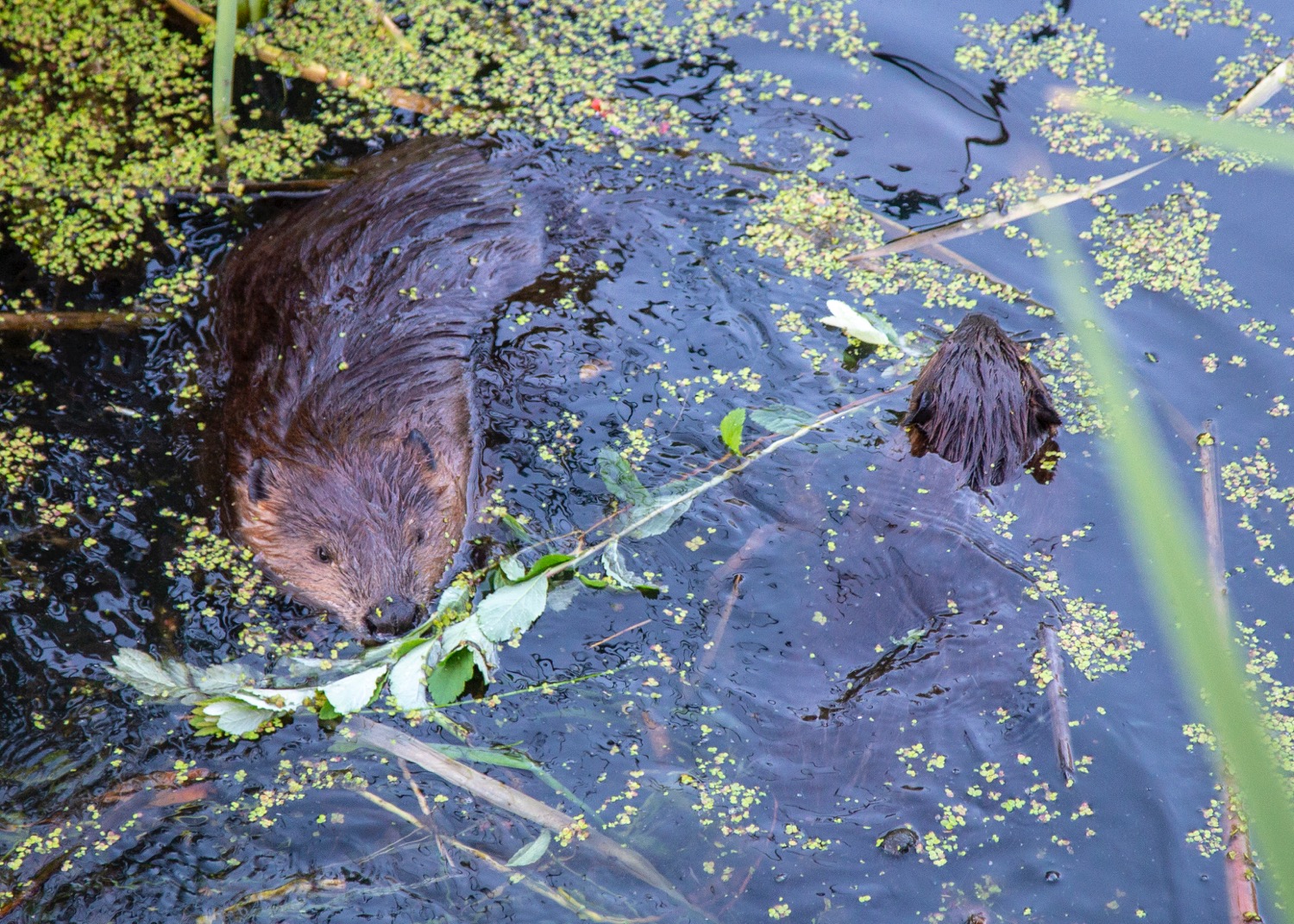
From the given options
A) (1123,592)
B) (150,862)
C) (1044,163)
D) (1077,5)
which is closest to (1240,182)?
(1044,163)

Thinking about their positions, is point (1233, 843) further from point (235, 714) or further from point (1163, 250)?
point (235, 714)

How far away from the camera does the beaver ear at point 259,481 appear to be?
13.8ft

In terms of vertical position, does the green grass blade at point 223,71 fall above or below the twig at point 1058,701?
above

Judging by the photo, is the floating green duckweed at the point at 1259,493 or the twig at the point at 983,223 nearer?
the floating green duckweed at the point at 1259,493

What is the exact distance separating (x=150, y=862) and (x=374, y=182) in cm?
304

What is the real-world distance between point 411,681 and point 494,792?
1.43 feet

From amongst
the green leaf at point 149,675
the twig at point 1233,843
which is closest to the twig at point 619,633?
the green leaf at point 149,675

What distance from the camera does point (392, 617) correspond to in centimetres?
373

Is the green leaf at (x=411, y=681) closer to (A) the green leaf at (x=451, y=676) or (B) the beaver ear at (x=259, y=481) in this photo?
(A) the green leaf at (x=451, y=676)

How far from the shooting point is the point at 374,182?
4.99 meters

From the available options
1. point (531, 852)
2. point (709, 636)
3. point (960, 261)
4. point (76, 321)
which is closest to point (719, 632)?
point (709, 636)

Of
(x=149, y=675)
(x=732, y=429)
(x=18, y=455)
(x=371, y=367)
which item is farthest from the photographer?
(x=371, y=367)

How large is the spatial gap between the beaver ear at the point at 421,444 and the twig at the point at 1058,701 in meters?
2.32

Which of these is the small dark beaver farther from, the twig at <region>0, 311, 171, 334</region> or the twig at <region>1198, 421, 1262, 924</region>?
the twig at <region>0, 311, 171, 334</region>
